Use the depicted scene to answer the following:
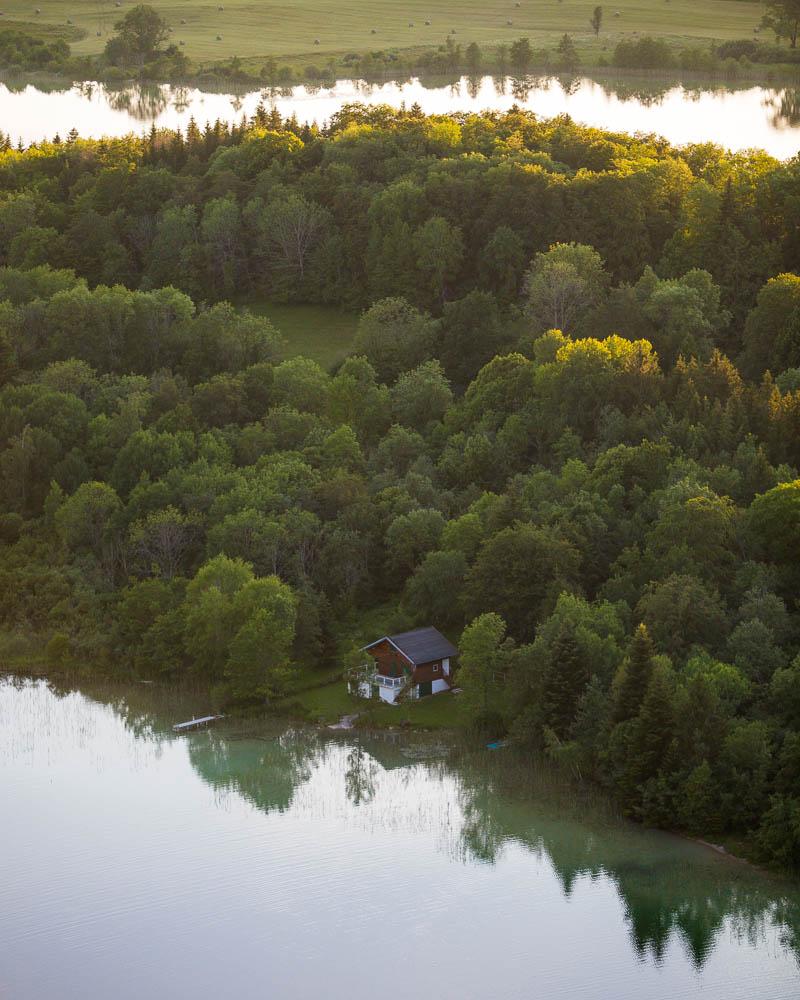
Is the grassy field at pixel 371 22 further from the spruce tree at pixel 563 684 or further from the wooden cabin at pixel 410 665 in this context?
the spruce tree at pixel 563 684

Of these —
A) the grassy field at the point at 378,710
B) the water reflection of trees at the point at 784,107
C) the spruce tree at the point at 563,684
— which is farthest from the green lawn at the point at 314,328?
the water reflection of trees at the point at 784,107

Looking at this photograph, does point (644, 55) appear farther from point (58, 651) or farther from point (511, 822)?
point (511, 822)

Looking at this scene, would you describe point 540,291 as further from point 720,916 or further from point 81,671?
point 720,916

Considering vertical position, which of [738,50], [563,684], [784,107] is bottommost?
[563,684]

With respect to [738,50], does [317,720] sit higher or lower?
lower

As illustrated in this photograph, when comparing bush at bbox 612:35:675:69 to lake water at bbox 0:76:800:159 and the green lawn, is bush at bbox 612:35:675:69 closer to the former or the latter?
lake water at bbox 0:76:800:159

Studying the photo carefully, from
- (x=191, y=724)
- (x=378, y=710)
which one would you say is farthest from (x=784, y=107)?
(x=191, y=724)

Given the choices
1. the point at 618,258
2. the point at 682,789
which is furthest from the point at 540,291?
the point at 682,789
